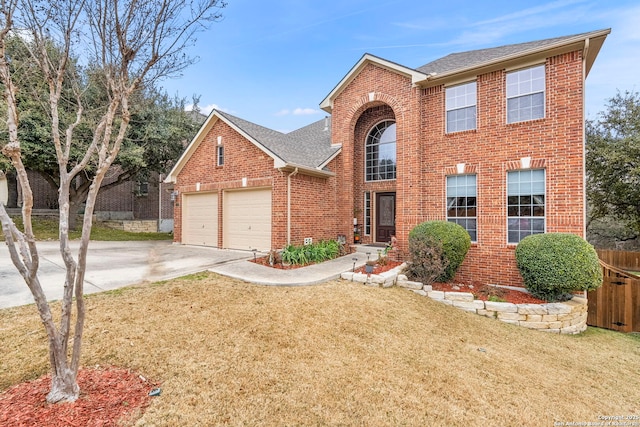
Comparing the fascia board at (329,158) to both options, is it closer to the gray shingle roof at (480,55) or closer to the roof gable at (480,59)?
the roof gable at (480,59)

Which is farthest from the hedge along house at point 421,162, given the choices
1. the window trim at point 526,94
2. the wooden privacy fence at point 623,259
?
the wooden privacy fence at point 623,259

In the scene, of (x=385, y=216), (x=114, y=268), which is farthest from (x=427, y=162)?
(x=114, y=268)

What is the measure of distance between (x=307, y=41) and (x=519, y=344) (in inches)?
498

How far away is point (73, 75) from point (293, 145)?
8811 millimetres

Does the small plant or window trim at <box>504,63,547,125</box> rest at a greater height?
window trim at <box>504,63,547,125</box>

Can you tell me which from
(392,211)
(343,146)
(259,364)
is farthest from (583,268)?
(343,146)

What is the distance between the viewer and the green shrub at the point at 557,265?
6297mm

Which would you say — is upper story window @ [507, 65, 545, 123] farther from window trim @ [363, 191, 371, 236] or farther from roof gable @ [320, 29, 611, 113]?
window trim @ [363, 191, 371, 236]

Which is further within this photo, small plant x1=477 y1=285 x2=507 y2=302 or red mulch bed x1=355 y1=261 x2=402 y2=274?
red mulch bed x1=355 y1=261 x2=402 y2=274

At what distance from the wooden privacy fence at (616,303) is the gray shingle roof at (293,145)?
9163 millimetres

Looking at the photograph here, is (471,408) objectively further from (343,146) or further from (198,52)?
(343,146)

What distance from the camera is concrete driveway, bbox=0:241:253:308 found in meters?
5.75

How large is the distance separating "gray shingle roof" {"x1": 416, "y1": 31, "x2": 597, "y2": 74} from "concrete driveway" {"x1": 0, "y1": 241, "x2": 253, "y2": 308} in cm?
932

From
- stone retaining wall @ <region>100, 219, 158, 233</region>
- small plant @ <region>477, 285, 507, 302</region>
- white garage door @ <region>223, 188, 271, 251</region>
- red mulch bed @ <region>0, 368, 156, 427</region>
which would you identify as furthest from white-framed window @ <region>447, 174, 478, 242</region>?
stone retaining wall @ <region>100, 219, 158, 233</region>
